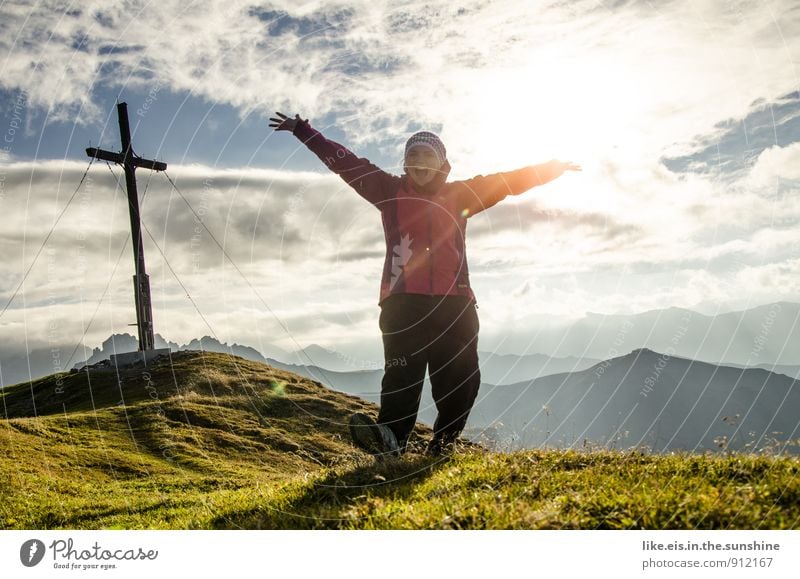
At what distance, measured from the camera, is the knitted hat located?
721cm

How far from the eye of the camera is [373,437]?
260 inches

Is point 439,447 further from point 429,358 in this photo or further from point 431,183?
point 431,183

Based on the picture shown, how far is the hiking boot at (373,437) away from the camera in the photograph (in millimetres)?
6594

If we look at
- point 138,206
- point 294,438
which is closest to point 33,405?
point 138,206

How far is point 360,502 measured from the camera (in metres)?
5.21

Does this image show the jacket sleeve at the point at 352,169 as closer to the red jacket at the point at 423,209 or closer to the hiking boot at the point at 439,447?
the red jacket at the point at 423,209

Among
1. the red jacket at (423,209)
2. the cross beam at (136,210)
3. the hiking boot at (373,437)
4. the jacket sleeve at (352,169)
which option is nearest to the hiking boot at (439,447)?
the hiking boot at (373,437)

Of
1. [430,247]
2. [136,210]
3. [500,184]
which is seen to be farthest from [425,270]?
[136,210]

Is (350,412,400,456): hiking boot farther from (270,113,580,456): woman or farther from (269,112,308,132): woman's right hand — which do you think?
(269,112,308,132): woman's right hand

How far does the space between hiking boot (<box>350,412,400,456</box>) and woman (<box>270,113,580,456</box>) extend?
13 cm

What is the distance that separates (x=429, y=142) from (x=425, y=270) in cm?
153

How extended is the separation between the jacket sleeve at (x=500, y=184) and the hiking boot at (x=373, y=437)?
2776mm
